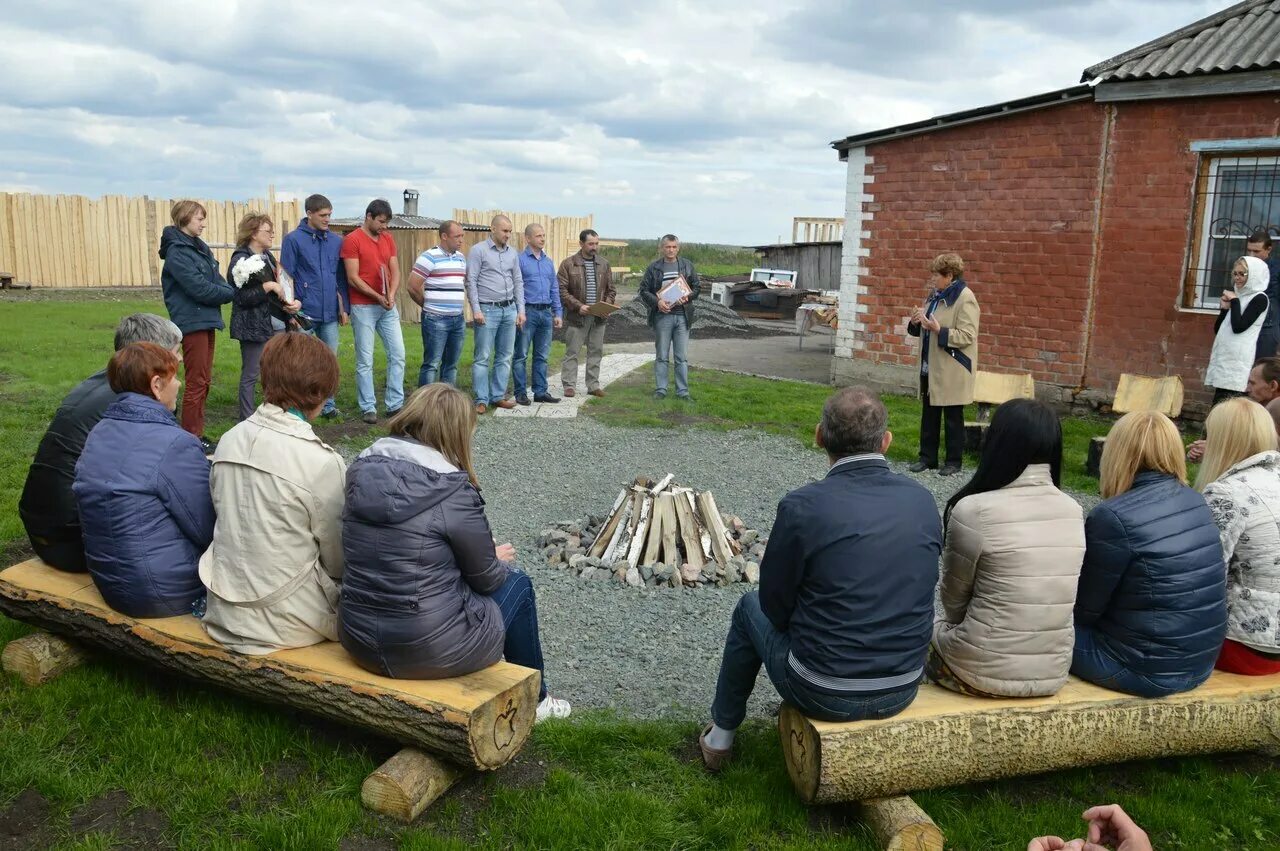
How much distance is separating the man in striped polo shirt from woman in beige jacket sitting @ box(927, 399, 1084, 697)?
7.32 m

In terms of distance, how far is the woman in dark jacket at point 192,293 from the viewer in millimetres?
7977

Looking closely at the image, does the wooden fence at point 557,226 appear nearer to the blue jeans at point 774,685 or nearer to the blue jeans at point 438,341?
the blue jeans at point 438,341

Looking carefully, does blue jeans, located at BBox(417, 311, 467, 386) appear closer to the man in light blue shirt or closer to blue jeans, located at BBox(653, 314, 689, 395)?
the man in light blue shirt

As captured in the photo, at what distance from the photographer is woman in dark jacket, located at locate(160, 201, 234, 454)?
7.98 m

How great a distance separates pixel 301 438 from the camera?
368 cm

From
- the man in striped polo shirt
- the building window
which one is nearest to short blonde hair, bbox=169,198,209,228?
the man in striped polo shirt

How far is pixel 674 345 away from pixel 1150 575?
8457 mm

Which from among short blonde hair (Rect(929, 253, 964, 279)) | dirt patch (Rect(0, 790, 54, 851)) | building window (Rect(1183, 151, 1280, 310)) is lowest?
dirt patch (Rect(0, 790, 54, 851))

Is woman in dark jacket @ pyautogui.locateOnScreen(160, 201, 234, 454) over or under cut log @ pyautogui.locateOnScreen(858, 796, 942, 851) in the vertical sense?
over

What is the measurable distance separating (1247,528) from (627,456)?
19.5 feet

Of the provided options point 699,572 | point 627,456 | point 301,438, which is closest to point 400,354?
point 627,456

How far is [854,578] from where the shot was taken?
3.26 meters

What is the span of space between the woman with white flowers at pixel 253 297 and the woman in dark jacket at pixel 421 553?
5565 mm

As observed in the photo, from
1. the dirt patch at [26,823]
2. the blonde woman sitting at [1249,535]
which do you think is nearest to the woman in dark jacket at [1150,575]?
the blonde woman sitting at [1249,535]
